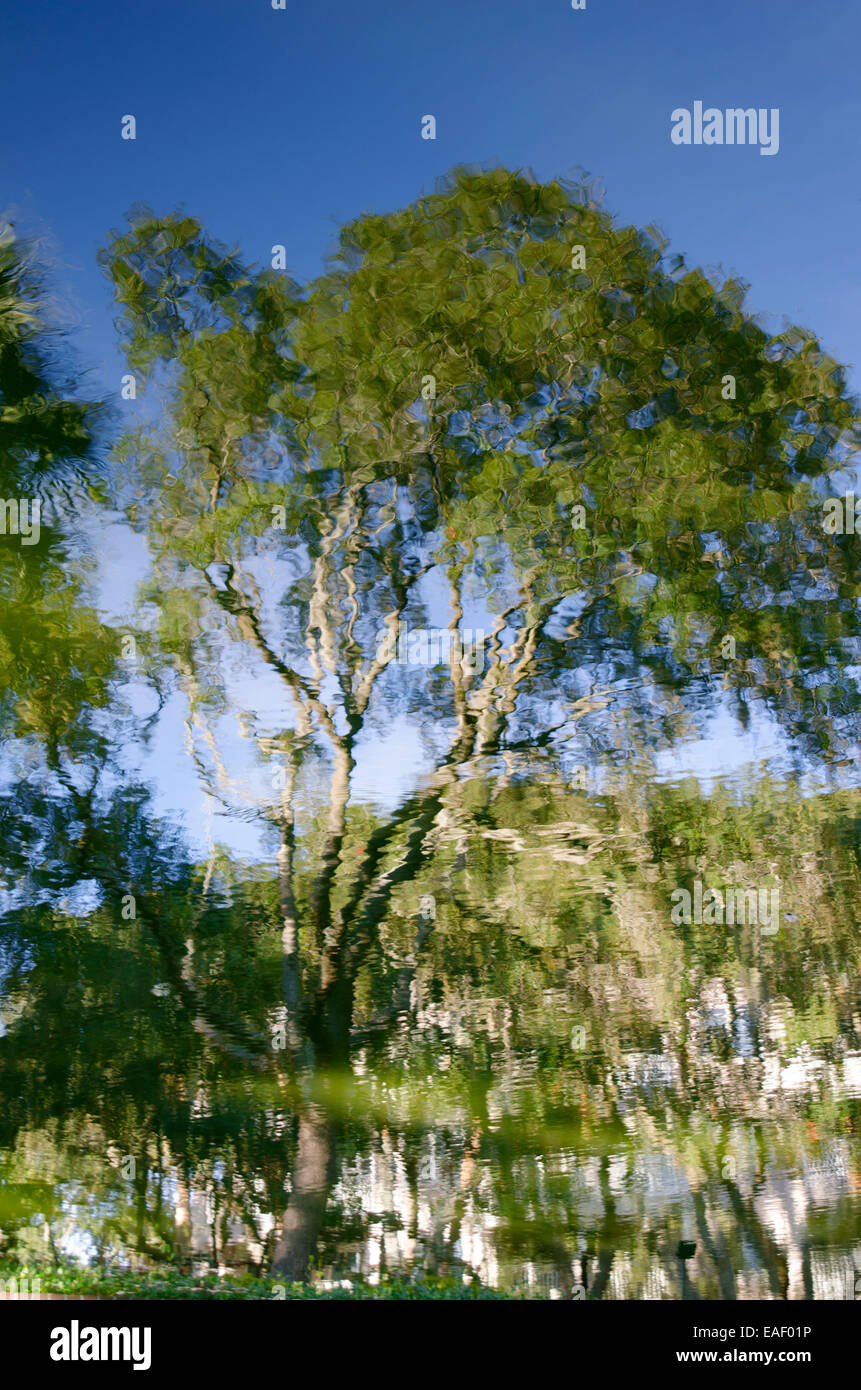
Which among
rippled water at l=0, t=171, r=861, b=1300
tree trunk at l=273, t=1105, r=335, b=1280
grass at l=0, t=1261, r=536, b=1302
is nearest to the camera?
rippled water at l=0, t=171, r=861, b=1300

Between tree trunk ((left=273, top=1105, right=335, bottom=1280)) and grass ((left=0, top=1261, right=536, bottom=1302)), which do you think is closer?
grass ((left=0, top=1261, right=536, bottom=1302))

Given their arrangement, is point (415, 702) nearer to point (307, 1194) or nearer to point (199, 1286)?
point (307, 1194)

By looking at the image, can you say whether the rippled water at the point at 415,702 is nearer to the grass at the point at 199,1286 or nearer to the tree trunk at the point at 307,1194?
the tree trunk at the point at 307,1194

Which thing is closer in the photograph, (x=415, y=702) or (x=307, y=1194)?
(x=415, y=702)

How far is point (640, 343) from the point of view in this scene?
628 centimetres

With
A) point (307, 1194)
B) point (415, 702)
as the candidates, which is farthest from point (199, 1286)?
point (415, 702)

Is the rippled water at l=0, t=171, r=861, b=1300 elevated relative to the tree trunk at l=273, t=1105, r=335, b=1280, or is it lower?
elevated

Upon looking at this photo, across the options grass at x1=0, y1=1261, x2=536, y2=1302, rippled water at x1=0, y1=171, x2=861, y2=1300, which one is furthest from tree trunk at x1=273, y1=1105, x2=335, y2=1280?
grass at x1=0, y1=1261, x2=536, y2=1302

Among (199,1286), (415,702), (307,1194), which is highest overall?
(415,702)

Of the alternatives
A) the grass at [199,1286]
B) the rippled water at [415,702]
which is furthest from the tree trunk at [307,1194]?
the grass at [199,1286]

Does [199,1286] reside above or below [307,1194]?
below

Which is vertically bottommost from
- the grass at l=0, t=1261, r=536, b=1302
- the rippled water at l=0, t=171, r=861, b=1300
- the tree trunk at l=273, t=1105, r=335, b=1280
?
the grass at l=0, t=1261, r=536, b=1302

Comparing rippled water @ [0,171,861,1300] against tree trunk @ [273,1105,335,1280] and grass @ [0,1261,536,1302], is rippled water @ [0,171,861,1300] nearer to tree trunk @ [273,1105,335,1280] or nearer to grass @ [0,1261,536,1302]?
tree trunk @ [273,1105,335,1280]

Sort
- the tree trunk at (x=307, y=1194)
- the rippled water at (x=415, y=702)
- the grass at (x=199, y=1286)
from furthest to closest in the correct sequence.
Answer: the tree trunk at (x=307, y=1194), the grass at (x=199, y=1286), the rippled water at (x=415, y=702)
